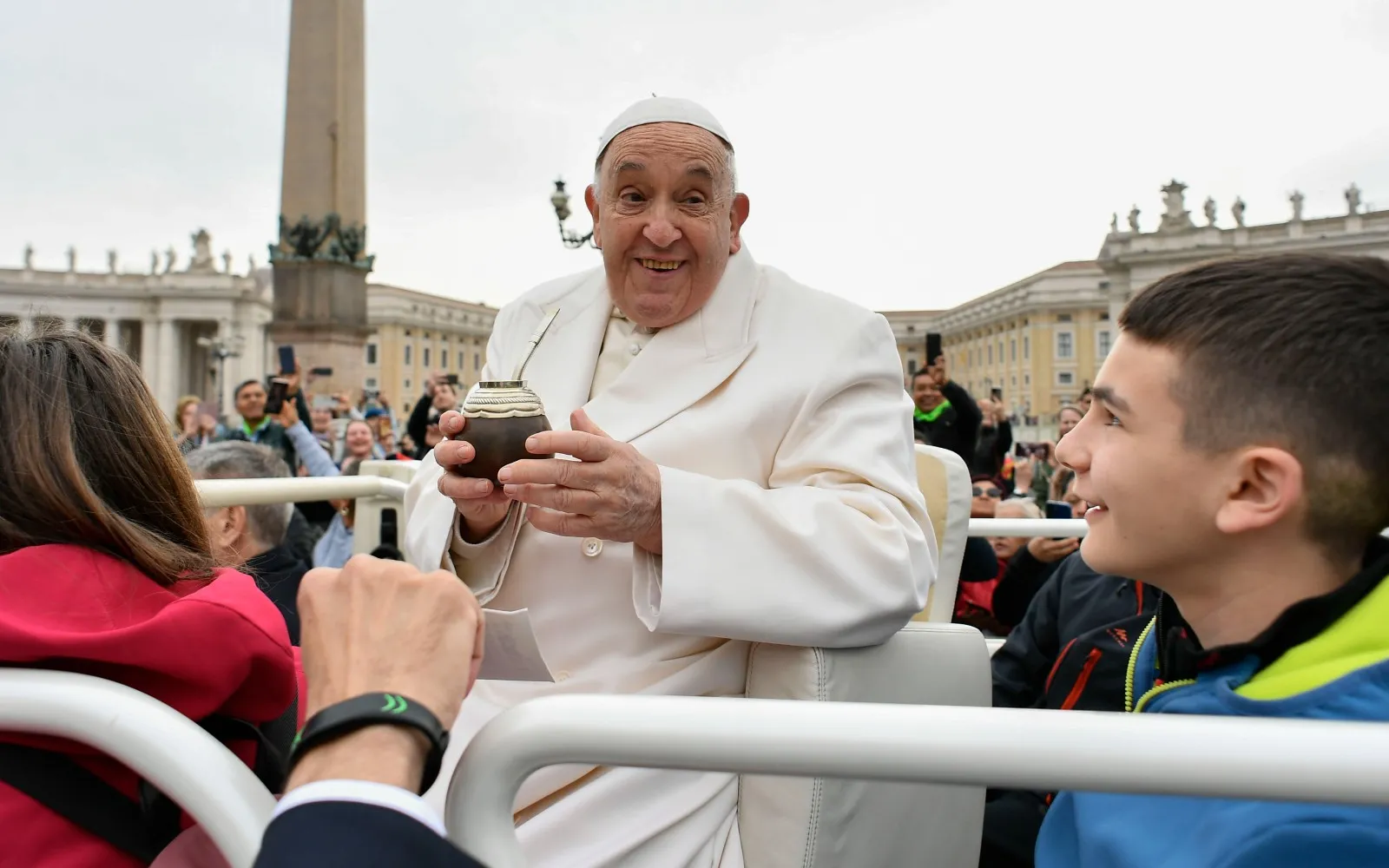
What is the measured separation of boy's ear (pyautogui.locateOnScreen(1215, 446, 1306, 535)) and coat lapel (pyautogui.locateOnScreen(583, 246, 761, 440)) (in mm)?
1037

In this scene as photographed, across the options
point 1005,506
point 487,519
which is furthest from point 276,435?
point 487,519

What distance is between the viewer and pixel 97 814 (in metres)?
0.95

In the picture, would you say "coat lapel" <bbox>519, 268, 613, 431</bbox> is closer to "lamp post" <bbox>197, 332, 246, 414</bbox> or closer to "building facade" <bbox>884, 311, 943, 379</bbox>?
"lamp post" <bbox>197, 332, 246, 414</bbox>

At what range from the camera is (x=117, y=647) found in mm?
947

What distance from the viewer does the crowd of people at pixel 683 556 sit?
911 millimetres

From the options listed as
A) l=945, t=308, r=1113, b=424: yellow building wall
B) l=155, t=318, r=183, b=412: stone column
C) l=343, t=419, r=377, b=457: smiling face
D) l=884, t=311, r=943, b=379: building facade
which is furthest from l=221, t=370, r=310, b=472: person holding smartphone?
l=884, t=311, r=943, b=379: building facade

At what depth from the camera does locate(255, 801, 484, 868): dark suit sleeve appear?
700 mm

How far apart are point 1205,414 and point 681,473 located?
827 mm

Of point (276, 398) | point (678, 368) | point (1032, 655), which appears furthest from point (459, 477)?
point (276, 398)

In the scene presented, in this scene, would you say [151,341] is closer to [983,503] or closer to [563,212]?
[563,212]

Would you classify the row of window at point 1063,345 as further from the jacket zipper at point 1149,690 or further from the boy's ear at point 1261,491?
the boy's ear at point 1261,491

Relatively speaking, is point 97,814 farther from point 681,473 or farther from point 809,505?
point 809,505

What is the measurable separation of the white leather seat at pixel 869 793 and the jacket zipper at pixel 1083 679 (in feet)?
1.06

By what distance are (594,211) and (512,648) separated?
1.12 meters
